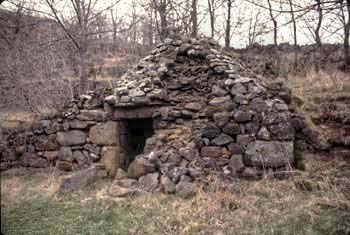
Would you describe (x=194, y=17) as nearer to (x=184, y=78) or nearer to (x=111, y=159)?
(x=184, y=78)

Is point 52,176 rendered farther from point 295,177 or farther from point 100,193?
point 295,177

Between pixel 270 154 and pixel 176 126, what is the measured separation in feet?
5.56

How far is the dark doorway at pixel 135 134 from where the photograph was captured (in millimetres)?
6566

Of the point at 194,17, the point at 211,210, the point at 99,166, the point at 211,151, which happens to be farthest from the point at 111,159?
the point at 194,17

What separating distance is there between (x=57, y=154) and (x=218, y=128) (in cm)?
320

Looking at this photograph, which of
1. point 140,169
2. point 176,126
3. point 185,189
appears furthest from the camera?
point 176,126

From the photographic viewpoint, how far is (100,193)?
5031mm

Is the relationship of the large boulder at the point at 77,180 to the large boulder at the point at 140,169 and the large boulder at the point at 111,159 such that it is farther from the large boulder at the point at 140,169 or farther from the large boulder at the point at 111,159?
the large boulder at the point at 140,169

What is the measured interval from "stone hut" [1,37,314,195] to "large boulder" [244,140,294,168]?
15 millimetres

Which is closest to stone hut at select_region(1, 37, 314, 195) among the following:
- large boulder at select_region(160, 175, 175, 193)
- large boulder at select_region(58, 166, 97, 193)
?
large boulder at select_region(160, 175, 175, 193)

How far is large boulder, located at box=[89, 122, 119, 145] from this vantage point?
20.6ft

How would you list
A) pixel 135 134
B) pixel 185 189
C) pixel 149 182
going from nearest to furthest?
pixel 185 189
pixel 149 182
pixel 135 134

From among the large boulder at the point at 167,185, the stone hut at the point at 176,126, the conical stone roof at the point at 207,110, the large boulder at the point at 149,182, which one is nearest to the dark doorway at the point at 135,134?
the stone hut at the point at 176,126

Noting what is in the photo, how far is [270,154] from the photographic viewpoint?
5328 millimetres
